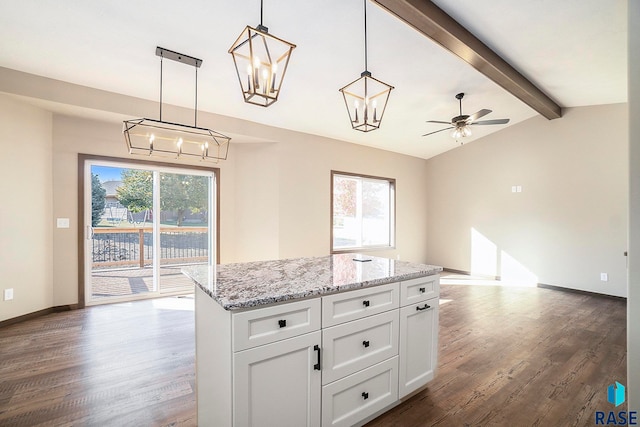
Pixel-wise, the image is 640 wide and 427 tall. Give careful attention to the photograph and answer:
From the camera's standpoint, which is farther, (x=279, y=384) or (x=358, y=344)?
(x=358, y=344)

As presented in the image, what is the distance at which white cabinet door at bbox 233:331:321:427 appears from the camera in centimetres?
131

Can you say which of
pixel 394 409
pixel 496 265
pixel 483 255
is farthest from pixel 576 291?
pixel 394 409

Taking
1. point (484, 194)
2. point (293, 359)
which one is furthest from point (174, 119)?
point (484, 194)

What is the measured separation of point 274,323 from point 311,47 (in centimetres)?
277

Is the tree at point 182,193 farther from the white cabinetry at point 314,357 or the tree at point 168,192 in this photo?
the white cabinetry at point 314,357

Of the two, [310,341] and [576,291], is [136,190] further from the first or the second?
[576,291]

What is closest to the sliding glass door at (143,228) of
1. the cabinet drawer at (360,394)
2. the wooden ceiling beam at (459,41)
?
the wooden ceiling beam at (459,41)

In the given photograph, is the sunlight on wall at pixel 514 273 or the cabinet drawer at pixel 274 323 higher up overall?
the cabinet drawer at pixel 274 323

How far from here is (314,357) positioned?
4.98ft

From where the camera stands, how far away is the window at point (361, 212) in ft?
19.4

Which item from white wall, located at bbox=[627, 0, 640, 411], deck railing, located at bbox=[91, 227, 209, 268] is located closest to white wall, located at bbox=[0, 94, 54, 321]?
deck railing, located at bbox=[91, 227, 209, 268]

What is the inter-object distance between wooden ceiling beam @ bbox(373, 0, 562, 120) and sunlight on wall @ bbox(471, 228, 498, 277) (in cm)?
292

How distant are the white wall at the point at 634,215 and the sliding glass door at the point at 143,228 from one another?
483 cm

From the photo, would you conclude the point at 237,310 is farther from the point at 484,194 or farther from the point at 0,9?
the point at 484,194
